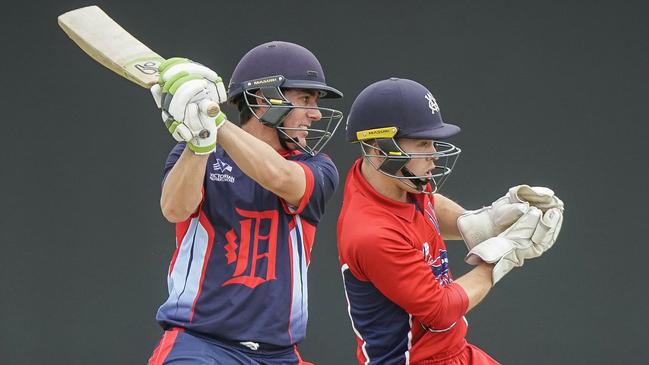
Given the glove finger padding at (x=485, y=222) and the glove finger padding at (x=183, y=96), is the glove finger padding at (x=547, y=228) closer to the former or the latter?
the glove finger padding at (x=485, y=222)

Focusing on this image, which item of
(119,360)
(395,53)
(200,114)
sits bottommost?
(119,360)

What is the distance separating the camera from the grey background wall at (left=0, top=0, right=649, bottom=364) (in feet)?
16.6

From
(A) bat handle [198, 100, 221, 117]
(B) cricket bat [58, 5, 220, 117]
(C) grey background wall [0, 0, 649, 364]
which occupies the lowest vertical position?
(C) grey background wall [0, 0, 649, 364]

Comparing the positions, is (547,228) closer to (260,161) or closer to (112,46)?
(260,161)

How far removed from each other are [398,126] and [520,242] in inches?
21.5

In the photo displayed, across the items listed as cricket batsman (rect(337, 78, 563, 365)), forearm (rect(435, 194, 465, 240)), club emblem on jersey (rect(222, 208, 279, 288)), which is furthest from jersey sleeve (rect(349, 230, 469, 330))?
forearm (rect(435, 194, 465, 240))

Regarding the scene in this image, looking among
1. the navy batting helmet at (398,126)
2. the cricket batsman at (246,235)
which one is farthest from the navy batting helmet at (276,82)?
the navy batting helmet at (398,126)

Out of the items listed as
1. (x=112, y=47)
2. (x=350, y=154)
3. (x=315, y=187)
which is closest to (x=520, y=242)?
(x=315, y=187)

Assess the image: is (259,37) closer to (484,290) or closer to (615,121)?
(615,121)

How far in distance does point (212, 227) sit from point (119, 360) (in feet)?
6.77

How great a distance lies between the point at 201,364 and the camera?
316 cm

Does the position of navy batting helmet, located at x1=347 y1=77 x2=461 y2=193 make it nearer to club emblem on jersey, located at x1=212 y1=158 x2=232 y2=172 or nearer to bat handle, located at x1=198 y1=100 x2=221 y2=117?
club emblem on jersey, located at x1=212 y1=158 x2=232 y2=172

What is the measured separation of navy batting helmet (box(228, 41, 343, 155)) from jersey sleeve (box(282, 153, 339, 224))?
5 centimetres

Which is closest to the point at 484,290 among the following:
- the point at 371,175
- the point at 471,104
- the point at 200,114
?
the point at 371,175
